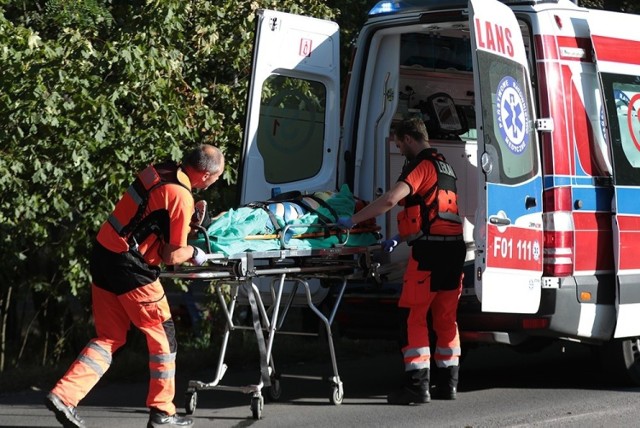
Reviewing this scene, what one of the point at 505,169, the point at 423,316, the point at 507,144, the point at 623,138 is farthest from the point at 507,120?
the point at 423,316

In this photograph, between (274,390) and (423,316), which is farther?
(274,390)

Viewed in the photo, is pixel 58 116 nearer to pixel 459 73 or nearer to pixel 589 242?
pixel 459 73

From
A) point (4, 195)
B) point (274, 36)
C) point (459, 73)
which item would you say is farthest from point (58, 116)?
point (459, 73)

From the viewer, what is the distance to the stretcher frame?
23.9 ft

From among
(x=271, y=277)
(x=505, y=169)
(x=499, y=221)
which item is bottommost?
(x=271, y=277)

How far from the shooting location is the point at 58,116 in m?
9.23

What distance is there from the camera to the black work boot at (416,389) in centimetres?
780

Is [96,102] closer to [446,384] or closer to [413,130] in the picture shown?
[413,130]

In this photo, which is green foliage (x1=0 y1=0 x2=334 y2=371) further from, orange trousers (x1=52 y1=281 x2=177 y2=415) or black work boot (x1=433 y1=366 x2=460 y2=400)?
black work boot (x1=433 y1=366 x2=460 y2=400)

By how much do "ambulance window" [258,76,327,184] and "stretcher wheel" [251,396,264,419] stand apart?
6.34 ft

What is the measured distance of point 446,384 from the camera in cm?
802

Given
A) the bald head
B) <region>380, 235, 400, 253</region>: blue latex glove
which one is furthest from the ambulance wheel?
the bald head

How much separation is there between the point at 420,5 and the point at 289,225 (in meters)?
1.78

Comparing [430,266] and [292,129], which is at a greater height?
[292,129]
